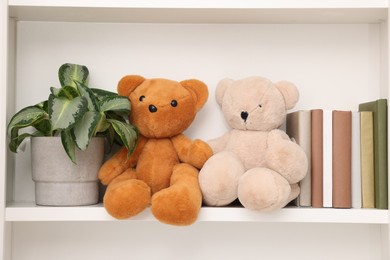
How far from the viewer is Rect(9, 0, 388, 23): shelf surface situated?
113 cm

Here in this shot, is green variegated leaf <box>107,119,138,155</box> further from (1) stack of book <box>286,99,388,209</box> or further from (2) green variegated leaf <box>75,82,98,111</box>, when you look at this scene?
(1) stack of book <box>286,99,388,209</box>

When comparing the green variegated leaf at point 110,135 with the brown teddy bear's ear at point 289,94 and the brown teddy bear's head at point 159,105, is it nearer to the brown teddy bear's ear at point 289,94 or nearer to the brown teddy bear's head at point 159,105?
the brown teddy bear's head at point 159,105

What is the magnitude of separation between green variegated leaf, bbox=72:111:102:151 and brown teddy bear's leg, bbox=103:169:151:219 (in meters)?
0.11

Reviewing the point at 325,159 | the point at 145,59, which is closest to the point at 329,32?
the point at 325,159

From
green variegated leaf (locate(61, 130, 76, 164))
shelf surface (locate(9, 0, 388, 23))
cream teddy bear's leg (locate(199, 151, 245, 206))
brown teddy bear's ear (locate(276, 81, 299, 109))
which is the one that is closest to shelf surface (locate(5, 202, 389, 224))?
cream teddy bear's leg (locate(199, 151, 245, 206))

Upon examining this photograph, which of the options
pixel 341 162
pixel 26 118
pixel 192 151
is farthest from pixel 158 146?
pixel 341 162

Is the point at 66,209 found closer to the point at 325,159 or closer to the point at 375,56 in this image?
the point at 325,159

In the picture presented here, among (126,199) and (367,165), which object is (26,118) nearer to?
(126,199)

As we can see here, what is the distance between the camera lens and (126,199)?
1034 millimetres

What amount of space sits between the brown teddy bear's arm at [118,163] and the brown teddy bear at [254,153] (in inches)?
6.6

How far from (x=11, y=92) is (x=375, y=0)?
869 mm

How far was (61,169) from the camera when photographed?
3.62 feet

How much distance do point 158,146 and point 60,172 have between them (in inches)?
8.8

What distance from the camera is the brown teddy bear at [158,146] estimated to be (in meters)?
1.10
